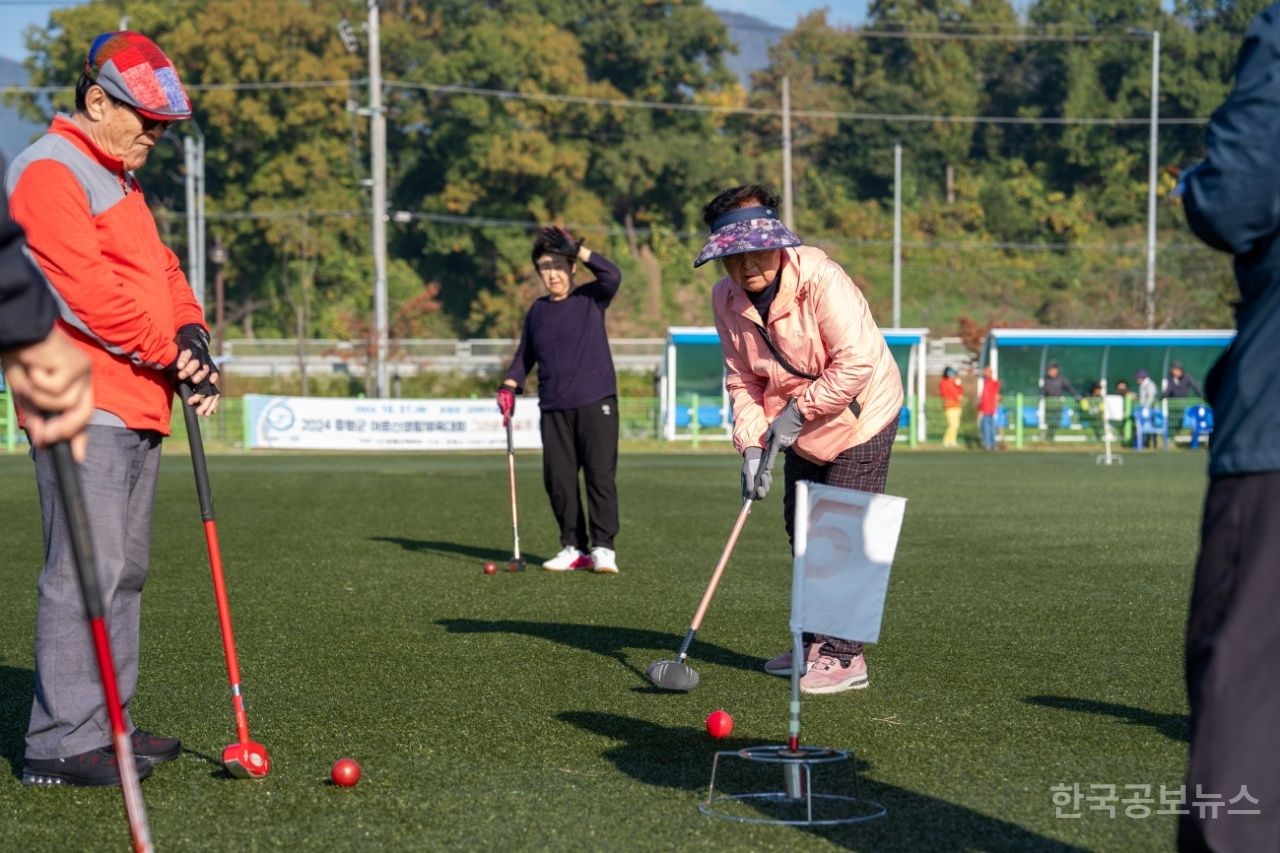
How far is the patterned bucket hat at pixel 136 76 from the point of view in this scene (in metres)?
4.82

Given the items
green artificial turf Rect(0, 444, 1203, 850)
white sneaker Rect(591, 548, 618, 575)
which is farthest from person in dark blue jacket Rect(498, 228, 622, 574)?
green artificial turf Rect(0, 444, 1203, 850)

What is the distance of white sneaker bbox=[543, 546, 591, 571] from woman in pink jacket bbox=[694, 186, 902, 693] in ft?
13.6

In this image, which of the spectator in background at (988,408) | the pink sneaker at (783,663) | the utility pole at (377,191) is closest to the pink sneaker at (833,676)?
the pink sneaker at (783,663)

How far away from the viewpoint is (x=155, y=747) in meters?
5.18

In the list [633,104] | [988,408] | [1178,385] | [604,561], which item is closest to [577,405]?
[604,561]

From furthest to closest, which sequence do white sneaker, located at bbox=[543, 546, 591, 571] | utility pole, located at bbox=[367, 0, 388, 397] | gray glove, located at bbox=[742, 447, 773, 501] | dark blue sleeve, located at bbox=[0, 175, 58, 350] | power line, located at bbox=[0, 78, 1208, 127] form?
power line, located at bbox=[0, 78, 1208, 127], utility pole, located at bbox=[367, 0, 388, 397], white sneaker, located at bbox=[543, 546, 591, 571], gray glove, located at bbox=[742, 447, 773, 501], dark blue sleeve, located at bbox=[0, 175, 58, 350]

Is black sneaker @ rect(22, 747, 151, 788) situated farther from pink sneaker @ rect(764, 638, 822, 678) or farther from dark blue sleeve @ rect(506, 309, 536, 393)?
dark blue sleeve @ rect(506, 309, 536, 393)

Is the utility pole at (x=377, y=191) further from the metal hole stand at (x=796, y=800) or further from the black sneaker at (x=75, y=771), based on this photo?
the metal hole stand at (x=796, y=800)

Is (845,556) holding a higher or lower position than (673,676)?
higher

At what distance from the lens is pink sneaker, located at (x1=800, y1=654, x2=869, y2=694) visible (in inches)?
249

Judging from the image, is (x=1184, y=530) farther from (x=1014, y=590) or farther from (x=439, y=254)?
(x=439, y=254)

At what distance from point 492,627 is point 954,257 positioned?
59215mm

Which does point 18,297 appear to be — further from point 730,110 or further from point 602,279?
point 730,110

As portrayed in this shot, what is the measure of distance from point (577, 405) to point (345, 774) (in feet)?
19.7
